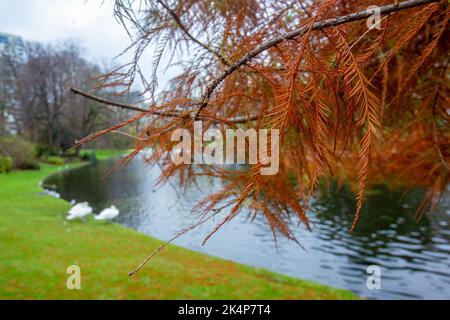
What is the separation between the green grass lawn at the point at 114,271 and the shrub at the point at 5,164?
9.34 meters

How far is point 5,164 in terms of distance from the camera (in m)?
16.4

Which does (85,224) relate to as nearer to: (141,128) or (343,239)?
(343,239)

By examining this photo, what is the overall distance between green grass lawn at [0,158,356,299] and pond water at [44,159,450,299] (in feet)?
1.94

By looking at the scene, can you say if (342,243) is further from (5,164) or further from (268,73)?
(5,164)

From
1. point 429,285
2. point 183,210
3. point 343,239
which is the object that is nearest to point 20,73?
point 183,210

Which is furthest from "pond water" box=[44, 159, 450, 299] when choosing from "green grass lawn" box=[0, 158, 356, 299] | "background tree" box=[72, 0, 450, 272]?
"background tree" box=[72, 0, 450, 272]

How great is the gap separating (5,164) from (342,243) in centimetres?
1485

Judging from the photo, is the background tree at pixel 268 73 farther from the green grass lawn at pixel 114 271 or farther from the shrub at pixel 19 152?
the shrub at pixel 19 152

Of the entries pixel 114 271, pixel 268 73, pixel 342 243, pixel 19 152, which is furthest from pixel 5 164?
Answer: pixel 268 73

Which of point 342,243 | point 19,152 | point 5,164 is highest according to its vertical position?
point 19,152

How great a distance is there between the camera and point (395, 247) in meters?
7.52

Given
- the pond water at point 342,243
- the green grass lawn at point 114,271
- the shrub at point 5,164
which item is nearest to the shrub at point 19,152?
the shrub at point 5,164

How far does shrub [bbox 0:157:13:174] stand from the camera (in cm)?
1620

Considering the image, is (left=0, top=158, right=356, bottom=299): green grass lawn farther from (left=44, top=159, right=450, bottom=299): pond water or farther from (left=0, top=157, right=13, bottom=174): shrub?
(left=0, top=157, right=13, bottom=174): shrub
